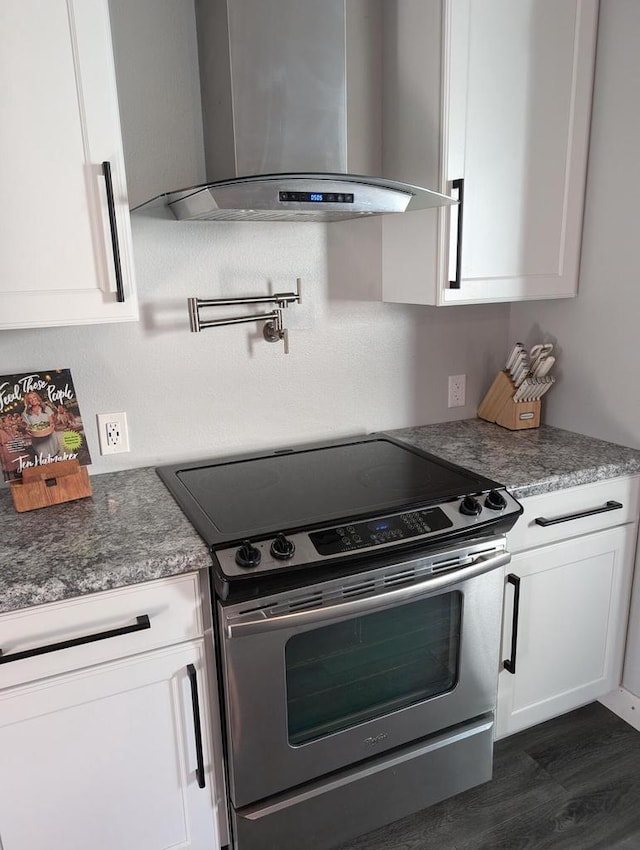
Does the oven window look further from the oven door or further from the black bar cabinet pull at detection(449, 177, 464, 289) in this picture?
the black bar cabinet pull at detection(449, 177, 464, 289)

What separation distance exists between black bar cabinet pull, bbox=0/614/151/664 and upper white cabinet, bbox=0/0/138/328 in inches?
26.1

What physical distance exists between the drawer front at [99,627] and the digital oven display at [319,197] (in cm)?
85

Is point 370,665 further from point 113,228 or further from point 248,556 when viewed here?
point 113,228

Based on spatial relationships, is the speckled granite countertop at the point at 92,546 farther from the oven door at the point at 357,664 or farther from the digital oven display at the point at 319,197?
the digital oven display at the point at 319,197

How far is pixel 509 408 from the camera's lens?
7.11 ft

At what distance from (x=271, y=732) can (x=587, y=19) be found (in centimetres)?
208

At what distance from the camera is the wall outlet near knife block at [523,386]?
83.4 inches

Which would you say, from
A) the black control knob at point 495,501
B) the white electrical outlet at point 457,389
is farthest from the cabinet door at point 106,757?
the white electrical outlet at point 457,389

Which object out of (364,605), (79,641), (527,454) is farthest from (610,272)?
(79,641)

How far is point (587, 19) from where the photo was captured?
1.81 meters

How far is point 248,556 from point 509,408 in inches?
48.0

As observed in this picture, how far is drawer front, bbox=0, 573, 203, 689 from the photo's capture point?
48.3 inches

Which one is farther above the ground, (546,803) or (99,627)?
(99,627)

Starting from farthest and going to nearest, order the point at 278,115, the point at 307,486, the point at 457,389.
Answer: the point at 457,389
the point at 307,486
the point at 278,115
